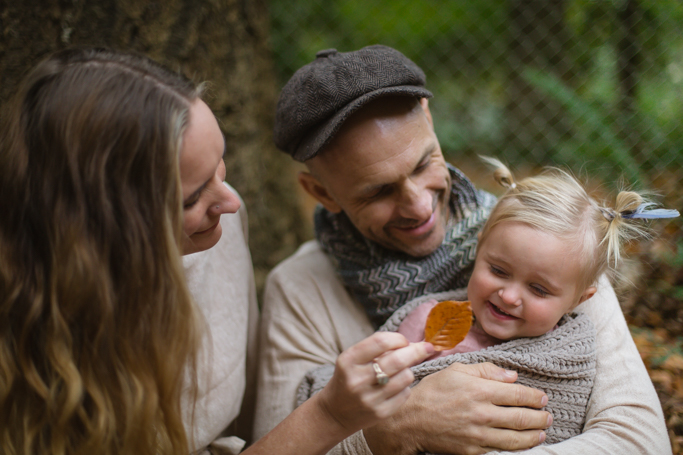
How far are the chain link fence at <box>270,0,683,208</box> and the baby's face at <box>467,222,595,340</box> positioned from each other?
1867 mm

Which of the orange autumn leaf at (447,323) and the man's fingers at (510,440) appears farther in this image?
the orange autumn leaf at (447,323)

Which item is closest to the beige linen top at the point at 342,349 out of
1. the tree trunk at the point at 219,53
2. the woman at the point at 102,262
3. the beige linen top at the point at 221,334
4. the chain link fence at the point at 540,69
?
the beige linen top at the point at 221,334

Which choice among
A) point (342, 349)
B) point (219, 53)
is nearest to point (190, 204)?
point (342, 349)

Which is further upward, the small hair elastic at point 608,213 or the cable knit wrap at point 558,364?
the small hair elastic at point 608,213

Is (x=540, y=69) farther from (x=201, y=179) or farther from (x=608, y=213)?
(x=201, y=179)

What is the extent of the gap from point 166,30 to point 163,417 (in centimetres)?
196

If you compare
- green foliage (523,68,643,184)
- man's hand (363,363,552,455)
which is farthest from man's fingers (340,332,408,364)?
green foliage (523,68,643,184)

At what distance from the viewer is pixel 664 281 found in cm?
247

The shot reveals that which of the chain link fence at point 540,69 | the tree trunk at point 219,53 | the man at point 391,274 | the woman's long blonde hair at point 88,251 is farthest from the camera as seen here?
the chain link fence at point 540,69

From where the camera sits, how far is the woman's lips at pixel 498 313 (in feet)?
5.02

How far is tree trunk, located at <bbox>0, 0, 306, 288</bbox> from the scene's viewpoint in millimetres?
1961

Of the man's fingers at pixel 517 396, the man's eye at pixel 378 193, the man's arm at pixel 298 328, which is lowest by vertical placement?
the man's arm at pixel 298 328

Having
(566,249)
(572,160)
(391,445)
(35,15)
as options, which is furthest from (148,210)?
(572,160)

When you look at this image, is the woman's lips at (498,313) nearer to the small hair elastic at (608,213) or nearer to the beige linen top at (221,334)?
the small hair elastic at (608,213)
